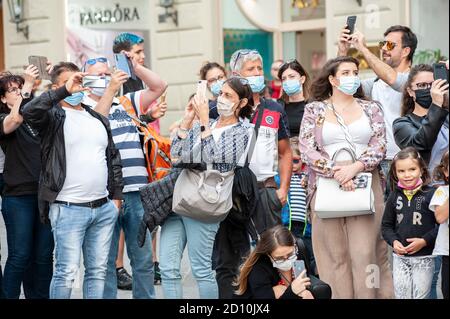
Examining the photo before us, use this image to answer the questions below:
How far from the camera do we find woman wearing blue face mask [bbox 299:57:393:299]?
7.65 m

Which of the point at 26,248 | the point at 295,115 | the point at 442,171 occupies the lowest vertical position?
the point at 26,248

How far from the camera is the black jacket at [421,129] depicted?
7.17 m

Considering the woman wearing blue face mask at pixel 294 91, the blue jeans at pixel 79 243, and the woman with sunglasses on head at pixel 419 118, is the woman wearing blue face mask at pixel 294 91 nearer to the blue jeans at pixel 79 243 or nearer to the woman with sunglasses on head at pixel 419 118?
the woman with sunglasses on head at pixel 419 118

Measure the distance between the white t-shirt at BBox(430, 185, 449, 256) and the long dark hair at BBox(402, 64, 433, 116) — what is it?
44.8 inches

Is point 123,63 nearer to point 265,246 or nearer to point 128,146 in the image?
point 128,146

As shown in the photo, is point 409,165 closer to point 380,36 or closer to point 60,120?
point 60,120

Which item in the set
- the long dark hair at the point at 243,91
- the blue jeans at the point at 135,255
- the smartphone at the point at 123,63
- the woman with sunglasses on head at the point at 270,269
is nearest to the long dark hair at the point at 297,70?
the long dark hair at the point at 243,91

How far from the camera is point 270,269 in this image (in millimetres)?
6750

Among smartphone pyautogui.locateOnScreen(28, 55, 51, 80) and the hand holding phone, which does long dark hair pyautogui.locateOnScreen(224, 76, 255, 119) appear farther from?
smartphone pyautogui.locateOnScreen(28, 55, 51, 80)

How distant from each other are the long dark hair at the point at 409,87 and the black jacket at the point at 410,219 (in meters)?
0.82

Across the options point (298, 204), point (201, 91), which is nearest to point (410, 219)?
point (201, 91)

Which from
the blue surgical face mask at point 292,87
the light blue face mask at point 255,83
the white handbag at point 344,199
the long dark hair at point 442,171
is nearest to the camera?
the long dark hair at point 442,171

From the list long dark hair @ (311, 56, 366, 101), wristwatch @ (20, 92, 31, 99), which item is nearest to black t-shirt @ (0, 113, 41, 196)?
wristwatch @ (20, 92, 31, 99)

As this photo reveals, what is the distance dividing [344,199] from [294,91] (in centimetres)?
159
